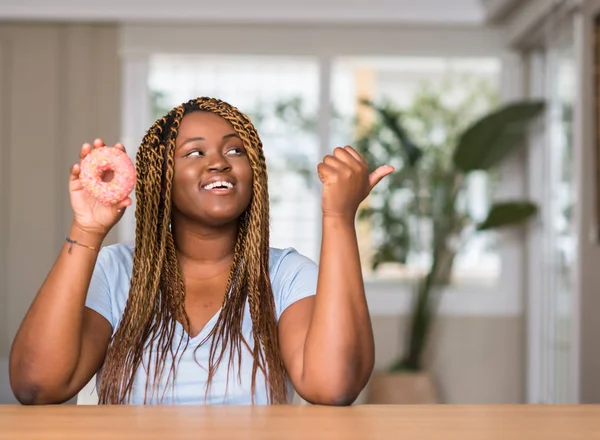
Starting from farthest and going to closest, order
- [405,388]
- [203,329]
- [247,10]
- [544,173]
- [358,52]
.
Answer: [358,52], [247,10], [544,173], [405,388], [203,329]

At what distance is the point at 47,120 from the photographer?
5109 mm

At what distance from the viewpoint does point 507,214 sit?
4770mm

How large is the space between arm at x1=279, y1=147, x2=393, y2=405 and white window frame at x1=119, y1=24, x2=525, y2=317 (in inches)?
150

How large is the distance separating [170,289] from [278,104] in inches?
145

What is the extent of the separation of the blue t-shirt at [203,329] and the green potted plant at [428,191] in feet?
10.4

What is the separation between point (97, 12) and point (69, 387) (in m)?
3.94

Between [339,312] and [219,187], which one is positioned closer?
[339,312]

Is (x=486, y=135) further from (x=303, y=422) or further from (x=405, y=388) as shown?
(x=303, y=422)

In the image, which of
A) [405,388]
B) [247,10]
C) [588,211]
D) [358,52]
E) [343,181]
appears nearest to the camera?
[343,181]

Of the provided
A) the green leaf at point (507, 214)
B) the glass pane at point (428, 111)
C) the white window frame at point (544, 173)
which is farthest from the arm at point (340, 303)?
the glass pane at point (428, 111)

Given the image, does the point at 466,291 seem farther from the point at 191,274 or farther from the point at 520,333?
the point at 191,274

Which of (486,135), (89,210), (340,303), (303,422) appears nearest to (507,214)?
(486,135)

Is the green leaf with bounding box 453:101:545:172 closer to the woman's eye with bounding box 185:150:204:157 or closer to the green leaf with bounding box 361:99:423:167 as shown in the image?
the green leaf with bounding box 361:99:423:167

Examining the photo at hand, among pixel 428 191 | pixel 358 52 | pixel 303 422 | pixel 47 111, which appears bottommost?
pixel 303 422
